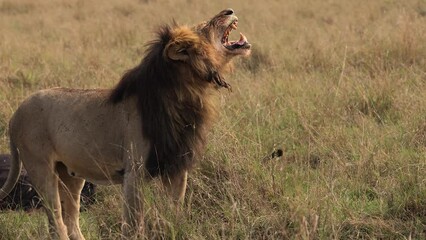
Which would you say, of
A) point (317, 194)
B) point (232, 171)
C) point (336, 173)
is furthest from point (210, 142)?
point (317, 194)

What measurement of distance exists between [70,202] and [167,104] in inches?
34.4

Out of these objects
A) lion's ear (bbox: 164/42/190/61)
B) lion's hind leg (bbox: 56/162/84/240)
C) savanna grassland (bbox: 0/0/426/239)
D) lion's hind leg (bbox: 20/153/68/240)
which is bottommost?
savanna grassland (bbox: 0/0/426/239)

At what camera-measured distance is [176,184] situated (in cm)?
340

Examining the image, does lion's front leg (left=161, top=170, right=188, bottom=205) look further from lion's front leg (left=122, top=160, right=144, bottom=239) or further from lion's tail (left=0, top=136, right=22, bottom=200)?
lion's tail (left=0, top=136, right=22, bottom=200)

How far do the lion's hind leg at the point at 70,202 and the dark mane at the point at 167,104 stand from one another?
0.62 metres

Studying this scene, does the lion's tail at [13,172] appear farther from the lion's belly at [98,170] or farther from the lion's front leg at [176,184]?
the lion's front leg at [176,184]

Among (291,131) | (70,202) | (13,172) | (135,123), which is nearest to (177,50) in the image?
(135,123)

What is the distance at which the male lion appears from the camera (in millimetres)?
3203

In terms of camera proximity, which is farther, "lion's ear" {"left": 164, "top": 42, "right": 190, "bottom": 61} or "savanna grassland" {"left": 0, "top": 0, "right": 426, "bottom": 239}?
"savanna grassland" {"left": 0, "top": 0, "right": 426, "bottom": 239}

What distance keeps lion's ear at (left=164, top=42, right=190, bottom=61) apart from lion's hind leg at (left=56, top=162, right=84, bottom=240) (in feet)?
2.97

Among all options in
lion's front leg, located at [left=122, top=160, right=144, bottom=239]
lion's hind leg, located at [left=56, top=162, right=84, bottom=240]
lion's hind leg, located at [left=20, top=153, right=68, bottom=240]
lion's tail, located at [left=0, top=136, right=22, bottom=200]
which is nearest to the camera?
lion's front leg, located at [left=122, top=160, right=144, bottom=239]

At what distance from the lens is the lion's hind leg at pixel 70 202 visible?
361 cm

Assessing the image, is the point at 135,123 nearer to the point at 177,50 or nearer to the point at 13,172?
the point at 177,50

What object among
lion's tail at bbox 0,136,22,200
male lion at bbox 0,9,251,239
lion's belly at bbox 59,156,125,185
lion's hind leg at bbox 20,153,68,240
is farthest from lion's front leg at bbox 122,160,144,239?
lion's tail at bbox 0,136,22,200
